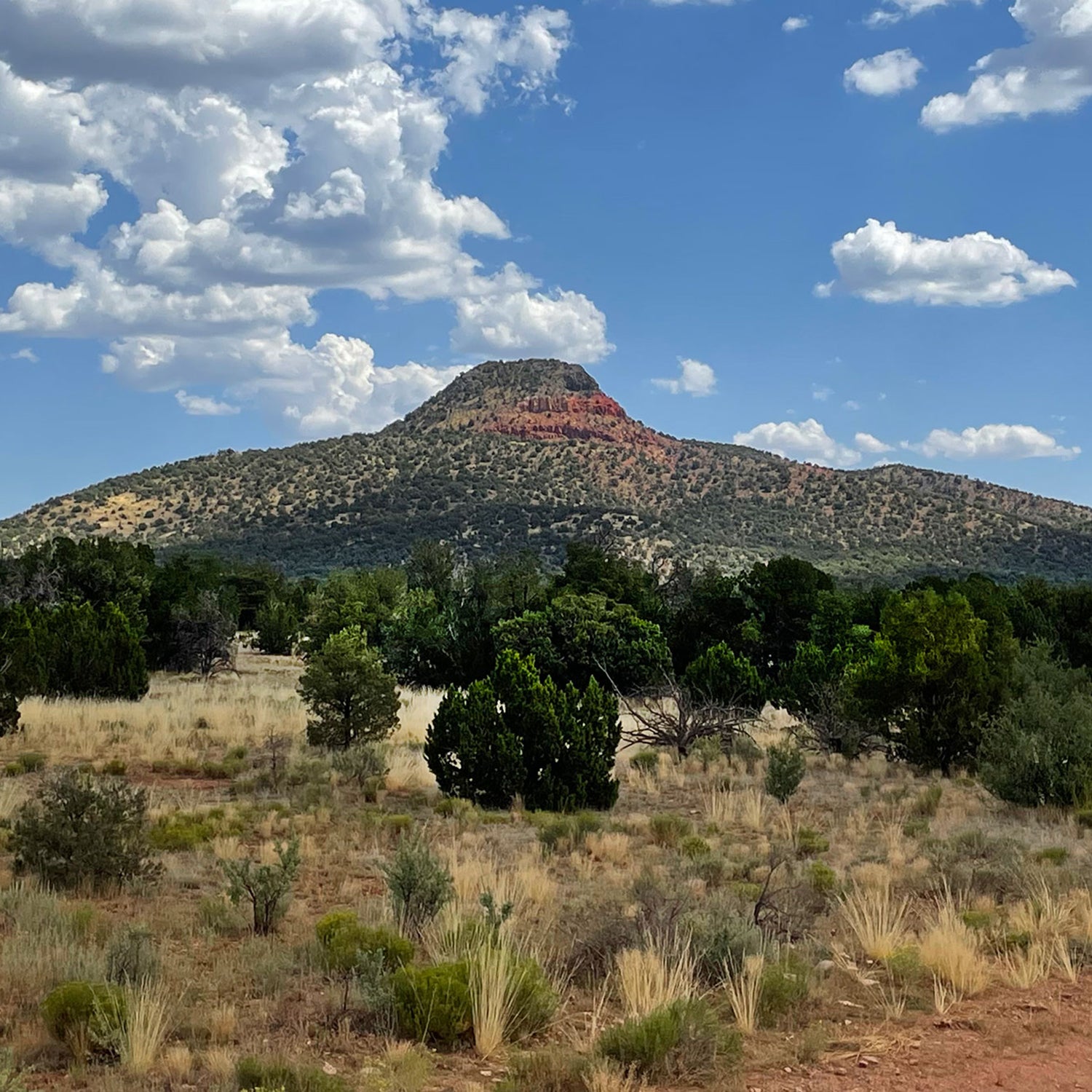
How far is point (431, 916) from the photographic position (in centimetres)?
877

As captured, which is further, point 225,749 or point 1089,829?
point 225,749

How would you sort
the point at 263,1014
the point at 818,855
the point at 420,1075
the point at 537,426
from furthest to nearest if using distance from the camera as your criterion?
1. the point at 537,426
2. the point at 818,855
3. the point at 263,1014
4. the point at 420,1075

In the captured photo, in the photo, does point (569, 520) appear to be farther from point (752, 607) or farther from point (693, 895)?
point (693, 895)

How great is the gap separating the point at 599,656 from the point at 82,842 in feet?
67.9

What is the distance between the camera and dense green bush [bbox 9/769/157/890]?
1011 cm

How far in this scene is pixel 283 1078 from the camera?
556 cm

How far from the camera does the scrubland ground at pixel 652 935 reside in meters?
6.28

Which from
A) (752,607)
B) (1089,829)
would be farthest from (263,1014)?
(752,607)

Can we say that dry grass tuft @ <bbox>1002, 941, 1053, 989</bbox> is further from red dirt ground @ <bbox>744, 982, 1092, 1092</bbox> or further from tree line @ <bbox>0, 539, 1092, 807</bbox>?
tree line @ <bbox>0, 539, 1092, 807</bbox>

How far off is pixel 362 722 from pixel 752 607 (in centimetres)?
1677

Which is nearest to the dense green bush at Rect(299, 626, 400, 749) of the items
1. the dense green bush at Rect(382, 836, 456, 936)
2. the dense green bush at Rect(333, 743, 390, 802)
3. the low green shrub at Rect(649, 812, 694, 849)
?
the dense green bush at Rect(333, 743, 390, 802)

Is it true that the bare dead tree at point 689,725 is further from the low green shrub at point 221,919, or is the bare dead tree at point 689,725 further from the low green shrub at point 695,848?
the low green shrub at point 221,919

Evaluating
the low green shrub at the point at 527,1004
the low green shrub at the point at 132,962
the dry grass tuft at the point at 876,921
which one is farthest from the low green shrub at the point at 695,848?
the low green shrub at the point at 132,962

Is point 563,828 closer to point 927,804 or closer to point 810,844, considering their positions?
point 810,844
